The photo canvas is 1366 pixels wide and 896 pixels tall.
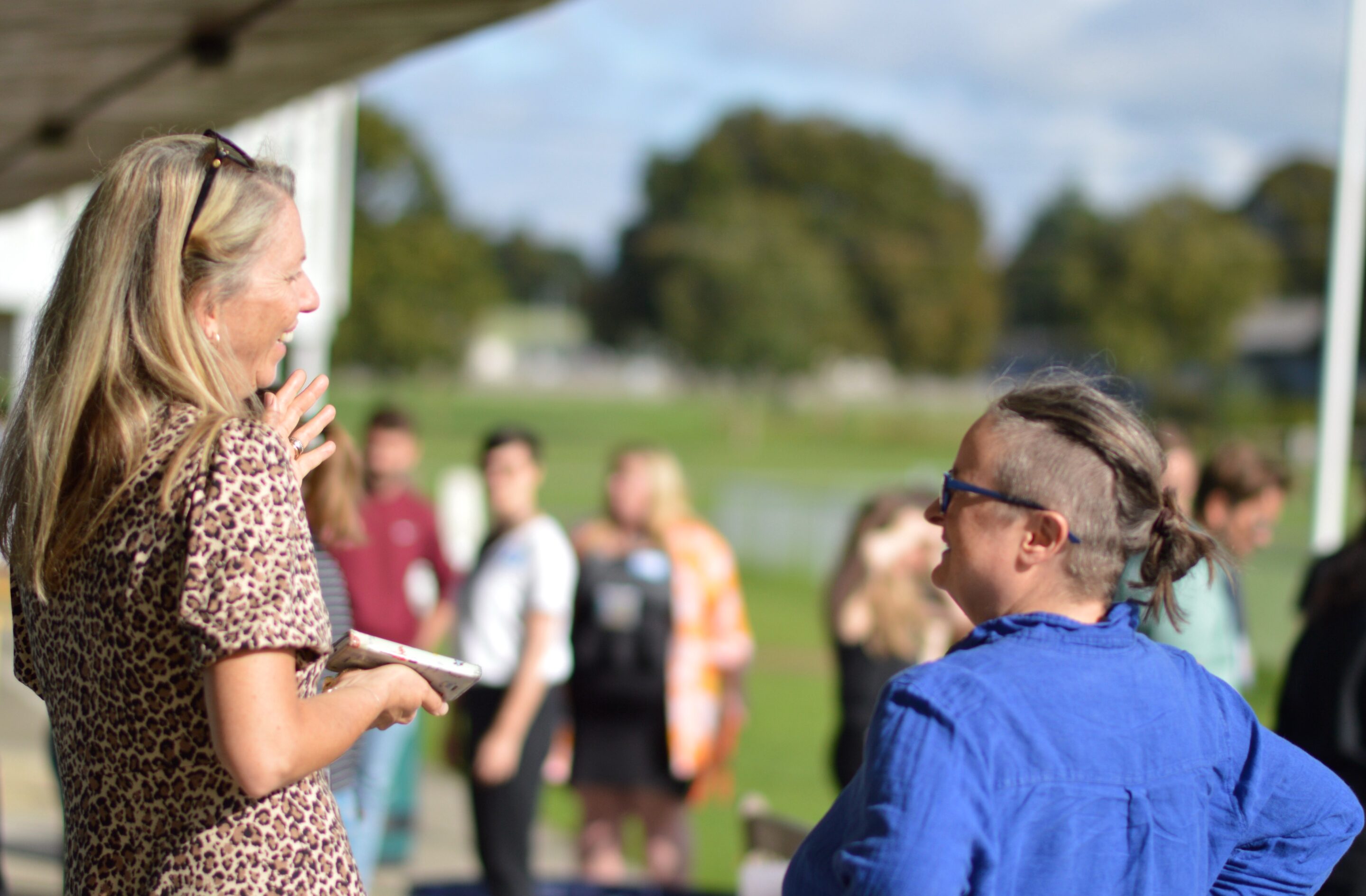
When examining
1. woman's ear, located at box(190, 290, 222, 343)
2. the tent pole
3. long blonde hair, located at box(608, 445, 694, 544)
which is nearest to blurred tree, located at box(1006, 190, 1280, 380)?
the tent pole

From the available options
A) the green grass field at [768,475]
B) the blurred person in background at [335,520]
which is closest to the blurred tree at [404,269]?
the green grass field at [768,475]

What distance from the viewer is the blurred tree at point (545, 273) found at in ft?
261

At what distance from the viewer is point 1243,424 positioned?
5466cm

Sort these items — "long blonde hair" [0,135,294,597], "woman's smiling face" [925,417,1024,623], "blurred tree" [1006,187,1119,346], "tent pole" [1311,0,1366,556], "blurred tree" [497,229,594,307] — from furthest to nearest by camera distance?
"blurred tree" [497,229,594,307], "blurred tree" [1006,187,1119,346], "tent pole" [1311,0,1366,556], "woman's smiling face" [925,417,1024,623], "long blonde hair" [0,135,294,597]

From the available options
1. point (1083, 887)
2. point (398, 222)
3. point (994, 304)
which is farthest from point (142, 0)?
point (994, 304)

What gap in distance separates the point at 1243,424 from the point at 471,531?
49.1 meters

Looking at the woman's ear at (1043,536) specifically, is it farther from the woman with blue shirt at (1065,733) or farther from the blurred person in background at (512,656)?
the blurred person in background at (512,656)

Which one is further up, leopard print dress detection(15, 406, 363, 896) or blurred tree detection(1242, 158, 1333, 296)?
blurred tree detection(1242, 158, 1333, 296)

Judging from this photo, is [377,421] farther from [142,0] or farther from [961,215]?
[961,215]

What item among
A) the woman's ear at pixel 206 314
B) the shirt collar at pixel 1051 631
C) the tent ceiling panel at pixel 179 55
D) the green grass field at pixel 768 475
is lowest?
the green grass field at pixel 768 475

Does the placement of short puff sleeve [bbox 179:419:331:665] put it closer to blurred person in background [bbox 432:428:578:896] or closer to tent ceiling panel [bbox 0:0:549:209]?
tent ceiling panel [bbox 0:0:549:209]

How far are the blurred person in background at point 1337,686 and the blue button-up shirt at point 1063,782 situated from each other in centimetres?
155

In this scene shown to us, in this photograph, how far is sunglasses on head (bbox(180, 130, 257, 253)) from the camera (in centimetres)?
162

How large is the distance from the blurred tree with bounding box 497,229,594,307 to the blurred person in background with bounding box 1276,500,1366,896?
7671cm
